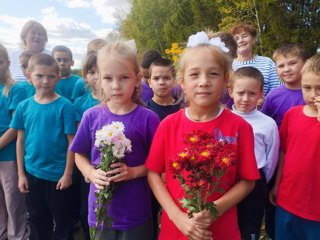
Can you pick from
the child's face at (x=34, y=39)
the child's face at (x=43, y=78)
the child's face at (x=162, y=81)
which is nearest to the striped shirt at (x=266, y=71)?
the child's face at (x=162, y=81)

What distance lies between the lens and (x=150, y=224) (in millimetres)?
2594

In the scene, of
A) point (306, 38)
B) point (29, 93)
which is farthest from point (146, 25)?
point (29, 93)

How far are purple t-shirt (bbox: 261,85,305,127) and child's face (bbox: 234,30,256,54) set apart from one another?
115cm

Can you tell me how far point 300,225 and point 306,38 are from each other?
15.9 metres

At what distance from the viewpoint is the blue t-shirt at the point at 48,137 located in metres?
3.27

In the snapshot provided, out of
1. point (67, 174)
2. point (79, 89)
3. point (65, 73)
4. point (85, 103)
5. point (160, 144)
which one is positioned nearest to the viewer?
point (160, 144)

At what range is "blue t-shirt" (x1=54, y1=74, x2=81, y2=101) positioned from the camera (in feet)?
14.6

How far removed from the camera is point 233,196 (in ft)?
6.58

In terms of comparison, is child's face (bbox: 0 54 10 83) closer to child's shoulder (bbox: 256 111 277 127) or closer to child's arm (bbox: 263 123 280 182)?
child's shoulder (bbox: 256 111 277 127)

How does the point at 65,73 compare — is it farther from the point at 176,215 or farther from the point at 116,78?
the point at 176,215

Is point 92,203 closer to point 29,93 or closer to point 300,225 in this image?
point 300,225

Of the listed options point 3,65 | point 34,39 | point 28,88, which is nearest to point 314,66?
point 28,88

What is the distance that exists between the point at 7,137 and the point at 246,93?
Result: 271 centimetres

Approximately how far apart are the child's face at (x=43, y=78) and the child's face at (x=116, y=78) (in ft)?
3.92
